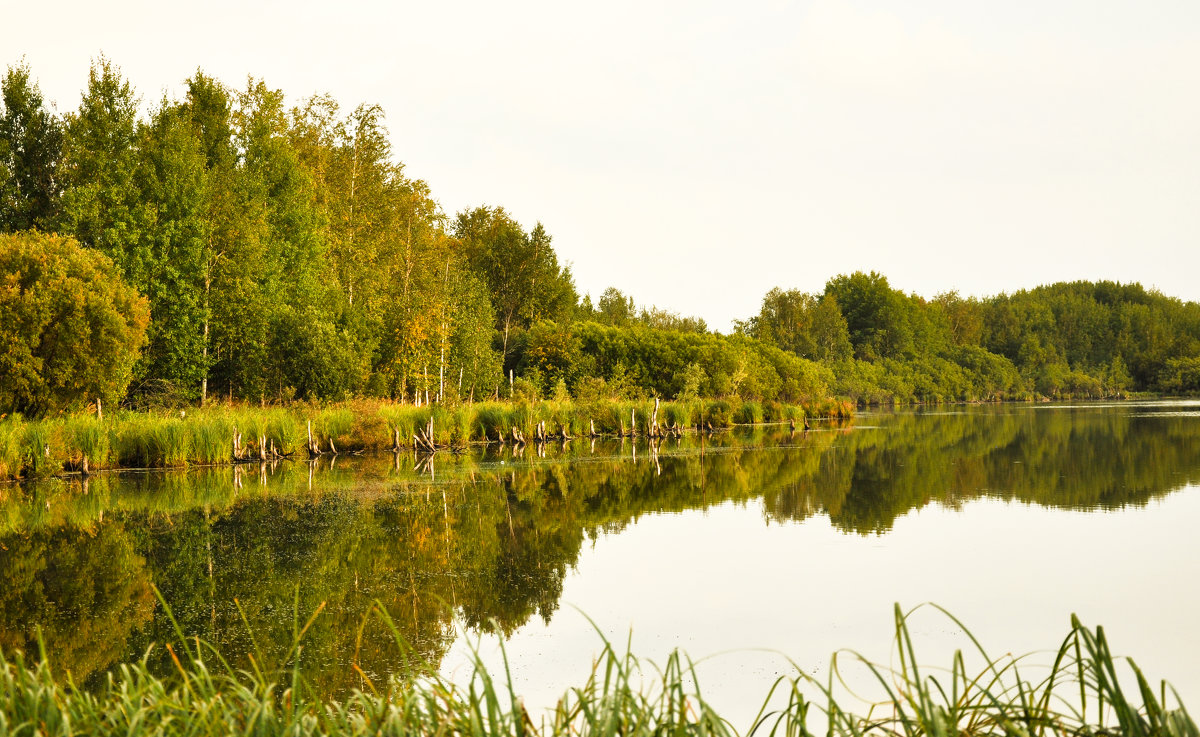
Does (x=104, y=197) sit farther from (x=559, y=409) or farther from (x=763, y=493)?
(x=763, y=493)

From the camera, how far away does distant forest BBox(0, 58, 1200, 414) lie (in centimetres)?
2169

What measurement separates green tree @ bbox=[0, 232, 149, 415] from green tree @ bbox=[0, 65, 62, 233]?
1104cm

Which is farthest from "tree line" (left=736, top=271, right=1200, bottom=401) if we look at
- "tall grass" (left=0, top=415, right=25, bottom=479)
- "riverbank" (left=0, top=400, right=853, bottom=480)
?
"tall grass" (left=0, top=415, right=25, bottom=479)

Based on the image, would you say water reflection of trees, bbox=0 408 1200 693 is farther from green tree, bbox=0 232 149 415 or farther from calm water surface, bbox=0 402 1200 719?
green tree, bbox=0 232 149 415

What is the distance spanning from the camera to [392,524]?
45.0 feet

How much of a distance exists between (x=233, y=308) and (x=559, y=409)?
36.9 ft

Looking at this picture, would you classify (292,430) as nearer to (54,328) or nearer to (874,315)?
(54,328)

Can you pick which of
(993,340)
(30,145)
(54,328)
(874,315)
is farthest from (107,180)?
(993,340)

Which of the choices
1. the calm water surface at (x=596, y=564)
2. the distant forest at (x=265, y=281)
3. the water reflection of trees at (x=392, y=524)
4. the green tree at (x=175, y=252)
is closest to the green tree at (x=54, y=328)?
the distant forest at (x=265, y=281)

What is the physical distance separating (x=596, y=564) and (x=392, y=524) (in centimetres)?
377

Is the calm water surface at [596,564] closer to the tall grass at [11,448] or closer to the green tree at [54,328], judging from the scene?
the tall grass at [11,448]

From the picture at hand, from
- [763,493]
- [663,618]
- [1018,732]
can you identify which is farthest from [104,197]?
[1018,732]

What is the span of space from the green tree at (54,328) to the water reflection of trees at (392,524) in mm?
3140

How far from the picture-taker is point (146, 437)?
21844 millimetres
